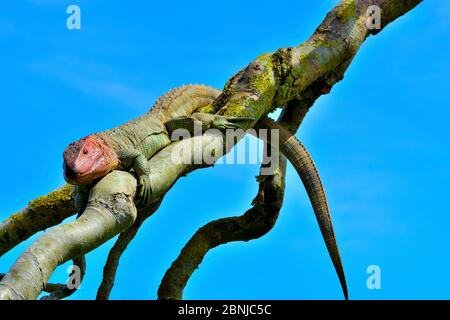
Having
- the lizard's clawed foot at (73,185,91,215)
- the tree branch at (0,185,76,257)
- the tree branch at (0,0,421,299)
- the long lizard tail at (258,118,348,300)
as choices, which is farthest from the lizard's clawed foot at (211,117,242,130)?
the tree branch at (0,185,76,257)

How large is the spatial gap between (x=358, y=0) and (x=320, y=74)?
1230mm

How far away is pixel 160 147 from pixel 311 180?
92.8 inches

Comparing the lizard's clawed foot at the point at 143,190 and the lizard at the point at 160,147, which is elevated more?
the lizard at the point at 160,147

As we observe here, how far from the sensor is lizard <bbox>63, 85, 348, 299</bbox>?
883 centimetres

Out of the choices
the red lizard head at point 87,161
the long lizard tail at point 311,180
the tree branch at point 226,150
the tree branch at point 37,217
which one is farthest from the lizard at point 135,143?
the tree branch at point 37,217

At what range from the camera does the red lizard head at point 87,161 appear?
28.5ft

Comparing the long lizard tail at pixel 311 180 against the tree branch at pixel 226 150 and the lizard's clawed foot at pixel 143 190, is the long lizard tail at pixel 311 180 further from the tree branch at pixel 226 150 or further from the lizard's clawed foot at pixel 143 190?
the lizard's clawed foot at pixel 143 190

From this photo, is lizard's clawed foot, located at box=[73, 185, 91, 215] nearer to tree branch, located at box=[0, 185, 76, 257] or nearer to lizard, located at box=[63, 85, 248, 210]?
lizard, located at box=[63, 85, 248, 210]

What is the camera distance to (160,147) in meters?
9.83

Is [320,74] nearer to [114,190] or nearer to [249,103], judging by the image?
[249,103]

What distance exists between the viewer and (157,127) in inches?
393

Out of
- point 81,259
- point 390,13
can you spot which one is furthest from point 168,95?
point 390,13

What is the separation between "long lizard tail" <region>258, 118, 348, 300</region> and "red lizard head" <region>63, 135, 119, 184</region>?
300 centimetres
